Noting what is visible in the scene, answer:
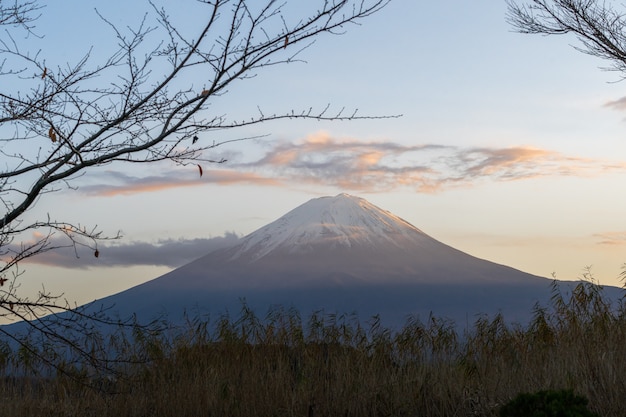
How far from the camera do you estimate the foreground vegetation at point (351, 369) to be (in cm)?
796

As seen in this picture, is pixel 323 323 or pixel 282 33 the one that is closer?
pixel 282 33

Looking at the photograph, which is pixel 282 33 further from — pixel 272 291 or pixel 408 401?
pixel 272 291

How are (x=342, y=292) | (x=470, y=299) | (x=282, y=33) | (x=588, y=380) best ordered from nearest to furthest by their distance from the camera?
1. (x=282, y=33)
2. (x=588, y=380)
3. (x=342, y=292)
4. (x=470, y=299)

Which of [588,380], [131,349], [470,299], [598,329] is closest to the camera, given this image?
[588,380]

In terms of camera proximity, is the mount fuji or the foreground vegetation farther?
the mount fuji

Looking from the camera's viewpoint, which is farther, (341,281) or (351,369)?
(341,281)

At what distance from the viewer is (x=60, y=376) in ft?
34.2

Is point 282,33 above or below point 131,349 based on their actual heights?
above

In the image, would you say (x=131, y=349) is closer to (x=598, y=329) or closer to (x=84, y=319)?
(x=84, y=319)

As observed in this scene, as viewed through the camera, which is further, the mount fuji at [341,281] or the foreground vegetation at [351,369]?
the mount fuji at [341,281]

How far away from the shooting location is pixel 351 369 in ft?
30.5

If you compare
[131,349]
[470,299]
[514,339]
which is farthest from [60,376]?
[470,299]

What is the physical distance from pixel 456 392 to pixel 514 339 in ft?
9.05

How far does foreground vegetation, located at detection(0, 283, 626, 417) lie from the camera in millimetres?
7957
